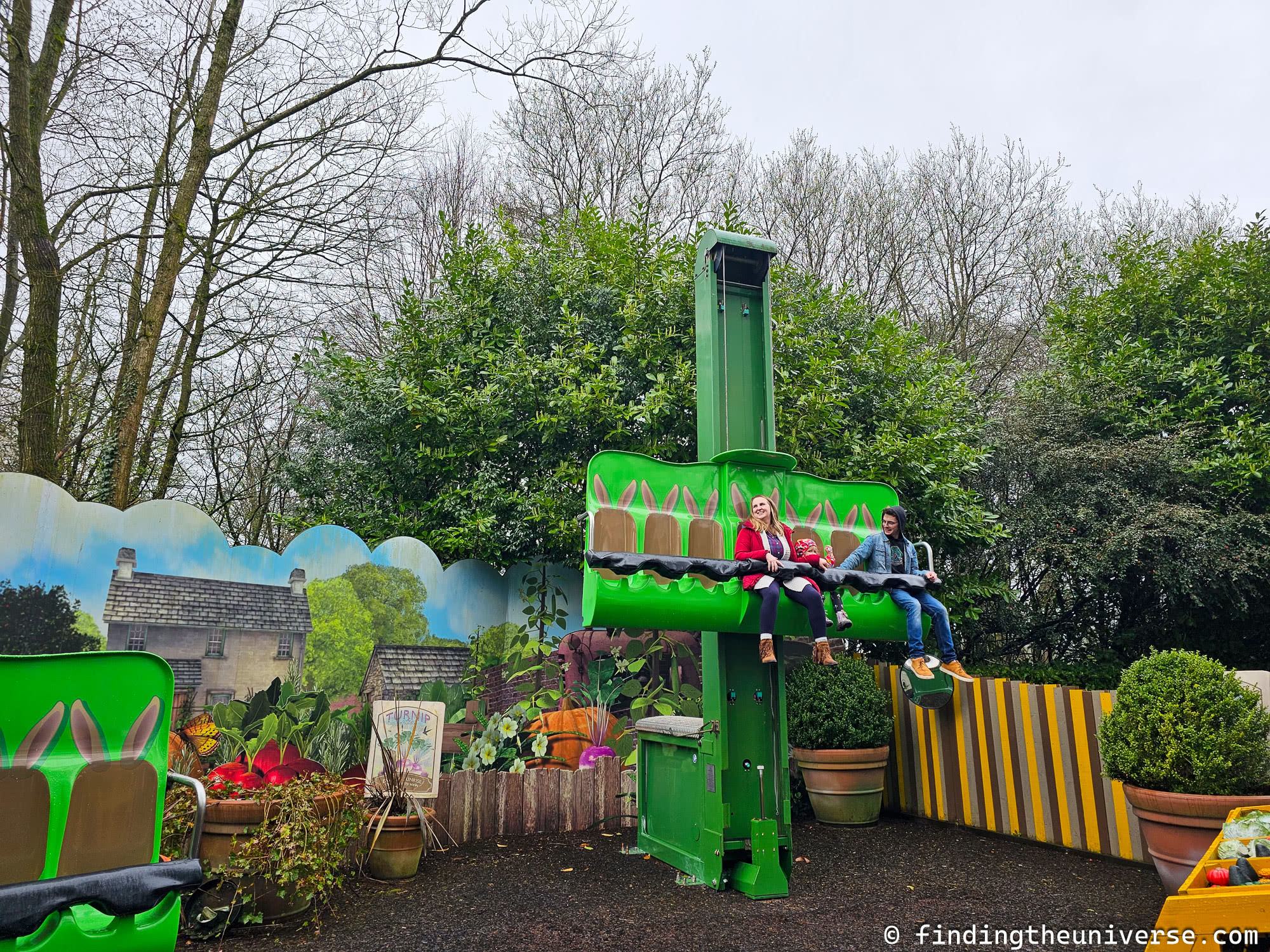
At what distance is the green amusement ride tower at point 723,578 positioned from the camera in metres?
4.58

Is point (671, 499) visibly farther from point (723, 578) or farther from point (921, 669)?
point (921, 669)

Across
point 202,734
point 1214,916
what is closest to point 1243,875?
point 1214,916

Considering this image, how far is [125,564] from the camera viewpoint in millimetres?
5980

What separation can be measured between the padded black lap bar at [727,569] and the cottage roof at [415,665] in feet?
12.0

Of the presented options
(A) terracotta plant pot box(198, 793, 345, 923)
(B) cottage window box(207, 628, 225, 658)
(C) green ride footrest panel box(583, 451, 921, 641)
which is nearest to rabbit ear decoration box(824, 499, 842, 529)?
(C) green ride footrest panel box(583, 451, 921, 641)

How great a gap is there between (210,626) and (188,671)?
358 millimetres

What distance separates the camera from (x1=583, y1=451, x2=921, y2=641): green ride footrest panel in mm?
4480

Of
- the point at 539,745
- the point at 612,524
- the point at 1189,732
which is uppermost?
the point at 612,524

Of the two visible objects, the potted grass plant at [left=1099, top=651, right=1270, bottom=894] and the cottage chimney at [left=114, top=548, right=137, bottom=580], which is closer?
the potted grass plant at [left=1099, top=651, right=1270, bottom=894]

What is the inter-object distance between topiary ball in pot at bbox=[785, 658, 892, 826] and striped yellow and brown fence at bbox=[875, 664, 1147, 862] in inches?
13.2

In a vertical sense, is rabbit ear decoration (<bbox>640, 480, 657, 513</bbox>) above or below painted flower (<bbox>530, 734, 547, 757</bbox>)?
above

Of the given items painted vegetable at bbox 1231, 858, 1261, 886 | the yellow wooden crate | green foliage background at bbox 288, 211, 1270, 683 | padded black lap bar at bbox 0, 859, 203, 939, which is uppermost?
green foliage background at bbox 288, 211, 1270, 683

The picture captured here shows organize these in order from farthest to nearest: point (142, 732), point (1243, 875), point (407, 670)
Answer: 1. point (407, 670)
2. point (1243, 875)
3. point (142, 732)

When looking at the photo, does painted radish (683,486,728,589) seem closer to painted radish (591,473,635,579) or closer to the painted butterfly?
painted radish (591,473,635,579)
